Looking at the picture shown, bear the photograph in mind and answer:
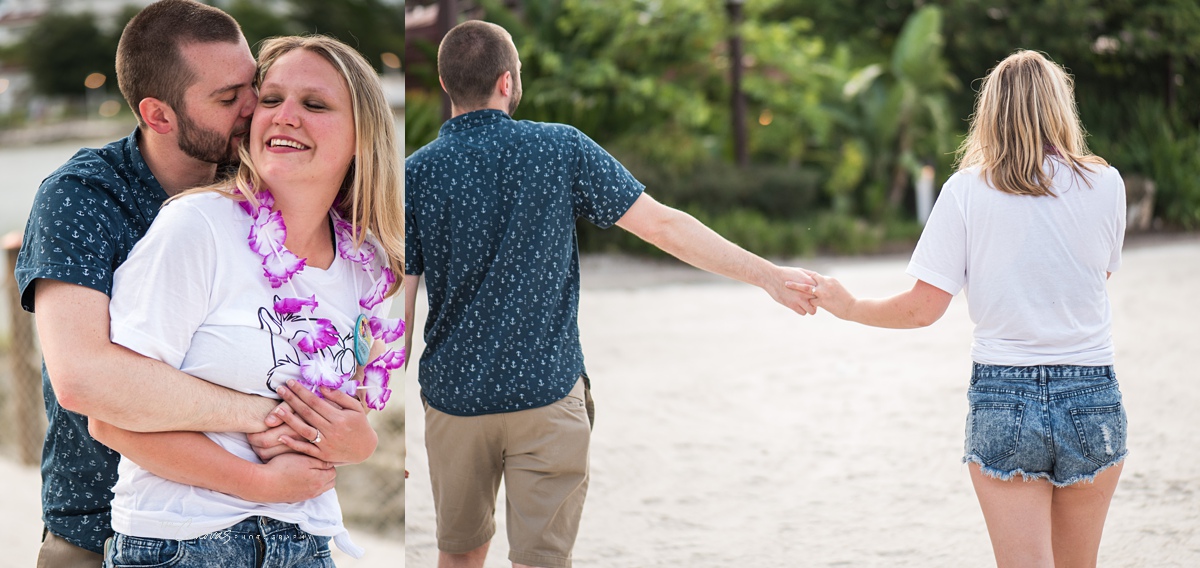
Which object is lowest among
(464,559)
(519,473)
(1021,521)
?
(464,559)

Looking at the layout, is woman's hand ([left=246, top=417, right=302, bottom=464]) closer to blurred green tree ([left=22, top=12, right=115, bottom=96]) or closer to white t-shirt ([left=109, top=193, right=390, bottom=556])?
white t-shirt ([left=109, top=193, right=390, bottom=556])

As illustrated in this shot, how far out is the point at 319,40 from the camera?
159 cm

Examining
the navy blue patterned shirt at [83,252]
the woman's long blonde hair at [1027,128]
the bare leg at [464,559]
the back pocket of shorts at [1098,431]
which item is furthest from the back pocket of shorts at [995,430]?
the navy blue patterned shirt at [83,252]

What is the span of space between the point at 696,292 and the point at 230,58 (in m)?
8.55

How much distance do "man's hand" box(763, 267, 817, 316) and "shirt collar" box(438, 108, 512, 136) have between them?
0.72m

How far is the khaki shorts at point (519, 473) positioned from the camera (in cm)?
225

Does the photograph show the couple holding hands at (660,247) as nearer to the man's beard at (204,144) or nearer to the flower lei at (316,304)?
the flower lei at (316,304)

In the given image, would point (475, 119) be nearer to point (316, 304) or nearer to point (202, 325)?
point (316, 304)

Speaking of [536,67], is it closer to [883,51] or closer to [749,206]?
[749,206]

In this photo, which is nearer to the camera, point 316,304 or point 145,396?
point 145,396

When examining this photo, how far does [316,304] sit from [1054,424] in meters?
1.42

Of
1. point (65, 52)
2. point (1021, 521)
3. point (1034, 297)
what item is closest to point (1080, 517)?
point (1021, 521)

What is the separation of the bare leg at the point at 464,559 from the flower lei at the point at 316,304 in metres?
0.80

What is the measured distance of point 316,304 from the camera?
1.55 metres
